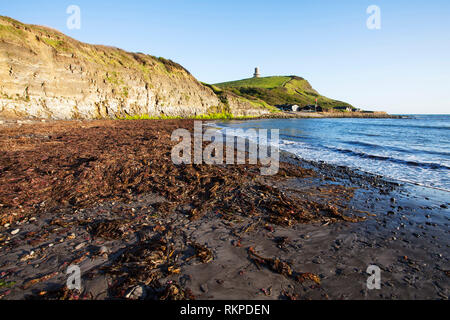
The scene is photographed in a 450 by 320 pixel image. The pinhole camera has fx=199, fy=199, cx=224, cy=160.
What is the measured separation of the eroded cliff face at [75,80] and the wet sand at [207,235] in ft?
71.7

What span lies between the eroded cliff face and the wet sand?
21.8 meters

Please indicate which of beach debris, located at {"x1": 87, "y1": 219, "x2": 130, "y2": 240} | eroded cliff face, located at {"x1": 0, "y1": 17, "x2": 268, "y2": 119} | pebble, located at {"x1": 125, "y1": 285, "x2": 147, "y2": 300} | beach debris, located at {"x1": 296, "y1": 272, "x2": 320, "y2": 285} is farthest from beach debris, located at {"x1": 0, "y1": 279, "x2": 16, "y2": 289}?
eroded cliff face, located at {"x1": 0, "y1": 17, "x2": 268, "y2": 119}

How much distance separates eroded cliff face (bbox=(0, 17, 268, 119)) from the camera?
73.0ft

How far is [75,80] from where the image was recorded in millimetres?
28609

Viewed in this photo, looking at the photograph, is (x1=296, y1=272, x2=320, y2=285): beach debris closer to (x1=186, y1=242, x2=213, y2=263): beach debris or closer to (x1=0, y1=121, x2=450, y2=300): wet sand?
(x1=0, y1=121, x2=450, y2=300): wet sand

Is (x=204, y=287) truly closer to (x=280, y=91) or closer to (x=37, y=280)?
(x=37, y=280)

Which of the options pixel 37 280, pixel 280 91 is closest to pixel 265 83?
pixel 280 91

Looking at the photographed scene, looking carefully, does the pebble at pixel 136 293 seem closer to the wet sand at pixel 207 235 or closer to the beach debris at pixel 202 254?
the wet sand at pixel 207 235

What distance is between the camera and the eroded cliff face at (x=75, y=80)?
73.0 ft

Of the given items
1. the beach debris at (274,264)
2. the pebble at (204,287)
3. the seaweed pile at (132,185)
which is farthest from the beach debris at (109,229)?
the beach debris at (274,264)

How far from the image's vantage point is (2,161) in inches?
309
